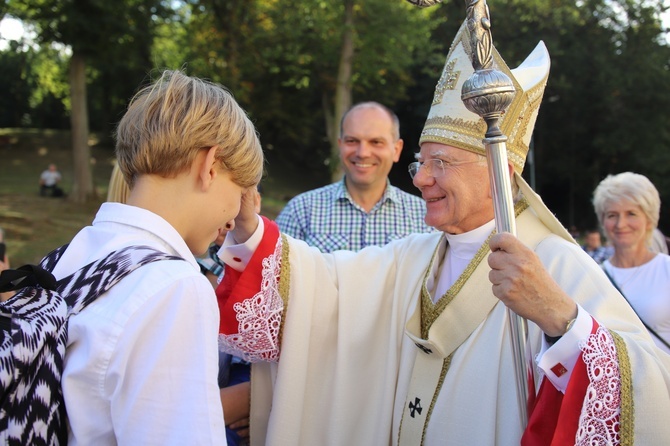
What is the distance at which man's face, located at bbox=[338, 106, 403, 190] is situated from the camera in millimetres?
4594

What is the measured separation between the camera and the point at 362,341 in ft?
9.23

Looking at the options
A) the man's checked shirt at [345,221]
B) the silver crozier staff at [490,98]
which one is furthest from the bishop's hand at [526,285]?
the man's checked shirt at [345,221]

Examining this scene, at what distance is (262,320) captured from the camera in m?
2.68

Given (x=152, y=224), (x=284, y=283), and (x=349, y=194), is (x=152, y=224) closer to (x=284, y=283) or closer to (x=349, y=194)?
(x=284, y=283)

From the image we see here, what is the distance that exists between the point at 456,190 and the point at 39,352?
1.83 meters

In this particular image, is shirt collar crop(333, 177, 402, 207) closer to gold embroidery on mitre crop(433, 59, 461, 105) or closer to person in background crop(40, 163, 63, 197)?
gold embroidery on mitre crop(433, 59, 461, 105)

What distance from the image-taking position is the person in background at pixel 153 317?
1304 millimetres

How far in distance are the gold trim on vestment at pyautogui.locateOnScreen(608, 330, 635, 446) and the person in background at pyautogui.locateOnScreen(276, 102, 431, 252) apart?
2623mm

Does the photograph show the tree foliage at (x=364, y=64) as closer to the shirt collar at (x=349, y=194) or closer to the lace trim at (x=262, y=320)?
the shirt collar at (x=349, y=194)

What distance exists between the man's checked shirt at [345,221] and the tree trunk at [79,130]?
14.9 metres

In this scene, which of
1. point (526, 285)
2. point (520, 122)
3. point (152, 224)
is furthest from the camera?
point (520, 122)

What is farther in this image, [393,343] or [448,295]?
[393,343]

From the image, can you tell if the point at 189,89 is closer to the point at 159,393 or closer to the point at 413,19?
the point at 159,393

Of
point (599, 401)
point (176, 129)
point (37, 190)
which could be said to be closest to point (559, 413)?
point (599, 401)
